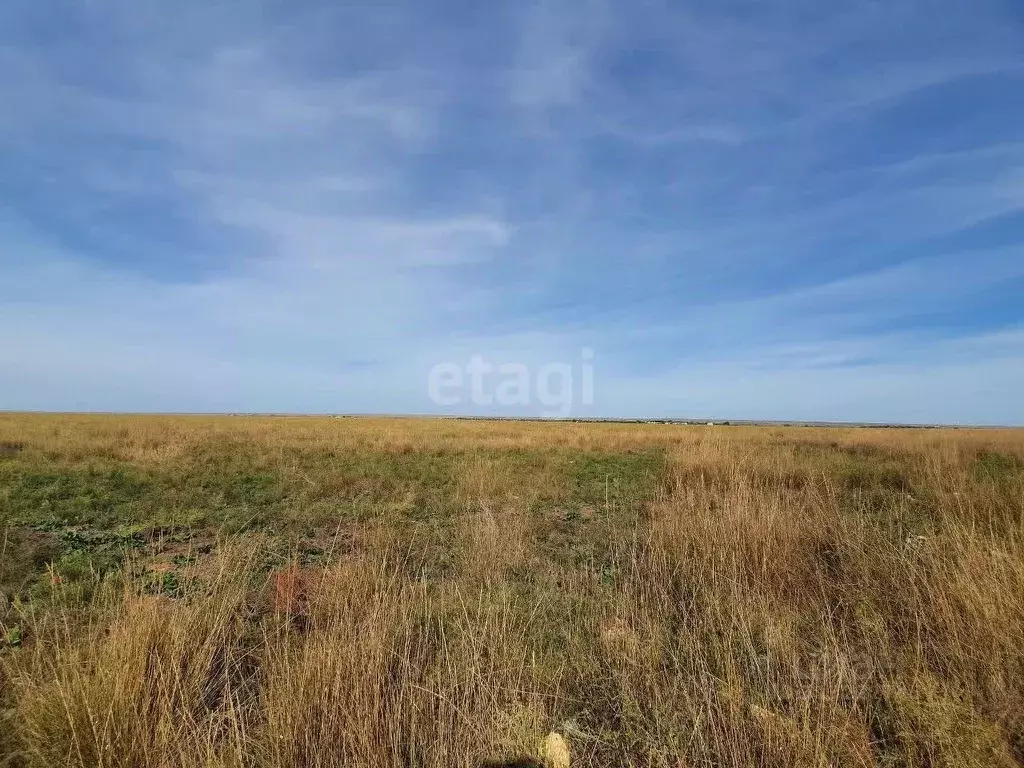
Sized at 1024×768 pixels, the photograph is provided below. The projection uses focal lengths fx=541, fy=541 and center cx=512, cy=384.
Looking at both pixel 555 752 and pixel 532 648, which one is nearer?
pixel 555 752

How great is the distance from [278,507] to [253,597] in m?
5.39

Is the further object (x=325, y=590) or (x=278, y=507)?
(x=278, y=507)

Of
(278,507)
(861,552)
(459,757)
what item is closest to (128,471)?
(278,507)

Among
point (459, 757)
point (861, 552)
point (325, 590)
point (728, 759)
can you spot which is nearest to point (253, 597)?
point (325, 590)

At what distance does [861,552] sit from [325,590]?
4.87 meters

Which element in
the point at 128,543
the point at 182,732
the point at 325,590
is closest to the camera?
the point at 182,732

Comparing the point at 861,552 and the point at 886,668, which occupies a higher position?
the point at 861,552

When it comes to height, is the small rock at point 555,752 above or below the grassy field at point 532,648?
below

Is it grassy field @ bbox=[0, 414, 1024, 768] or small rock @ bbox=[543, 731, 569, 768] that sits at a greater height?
grassy field @ bbox=[0, 414, 1024, 768]

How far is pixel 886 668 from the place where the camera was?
11.4 feet

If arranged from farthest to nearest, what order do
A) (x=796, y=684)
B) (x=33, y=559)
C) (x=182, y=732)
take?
(x=33, y=559) → (x=796, y=684) → (x=182, y=732)

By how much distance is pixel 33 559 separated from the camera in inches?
244

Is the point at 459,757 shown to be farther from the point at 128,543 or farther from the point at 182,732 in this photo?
the point at 128,543

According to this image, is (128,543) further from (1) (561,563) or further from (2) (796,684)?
(2) (796,684)
